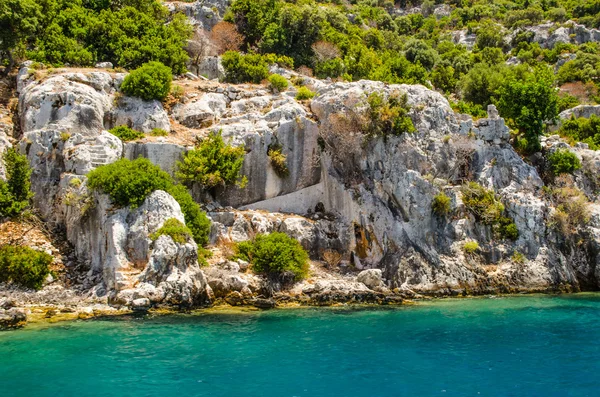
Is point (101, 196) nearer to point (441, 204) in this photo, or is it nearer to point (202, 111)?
point (202, 111)

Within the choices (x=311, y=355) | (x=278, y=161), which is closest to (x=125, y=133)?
(x=278, y=161)

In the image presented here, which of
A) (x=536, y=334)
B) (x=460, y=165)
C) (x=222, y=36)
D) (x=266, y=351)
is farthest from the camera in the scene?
(x=222, y=36)

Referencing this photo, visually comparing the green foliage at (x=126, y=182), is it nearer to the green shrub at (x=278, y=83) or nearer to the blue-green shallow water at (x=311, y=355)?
the blue-green shallow water at (x=311, y=355)

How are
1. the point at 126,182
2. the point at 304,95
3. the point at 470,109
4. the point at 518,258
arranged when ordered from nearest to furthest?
the point at 126,182 < the point at 518,258 < the point at 304,95 < the point at 470,109

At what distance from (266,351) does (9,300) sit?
13.4m

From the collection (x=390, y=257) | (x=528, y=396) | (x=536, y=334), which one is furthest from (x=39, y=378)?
(x=390, y=257)

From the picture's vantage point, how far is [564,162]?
37.3 m

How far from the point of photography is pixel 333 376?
653 inches

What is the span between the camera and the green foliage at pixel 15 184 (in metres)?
29.3

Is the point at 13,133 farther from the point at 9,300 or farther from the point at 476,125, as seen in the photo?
the point at 476,125

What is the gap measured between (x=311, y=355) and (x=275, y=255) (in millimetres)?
11079

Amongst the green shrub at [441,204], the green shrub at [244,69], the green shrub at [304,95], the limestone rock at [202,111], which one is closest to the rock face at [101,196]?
the limestone rock at [202,111]

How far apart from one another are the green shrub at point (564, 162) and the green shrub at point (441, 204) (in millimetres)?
9789

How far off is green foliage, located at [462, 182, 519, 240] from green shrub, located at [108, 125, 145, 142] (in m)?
22.9
